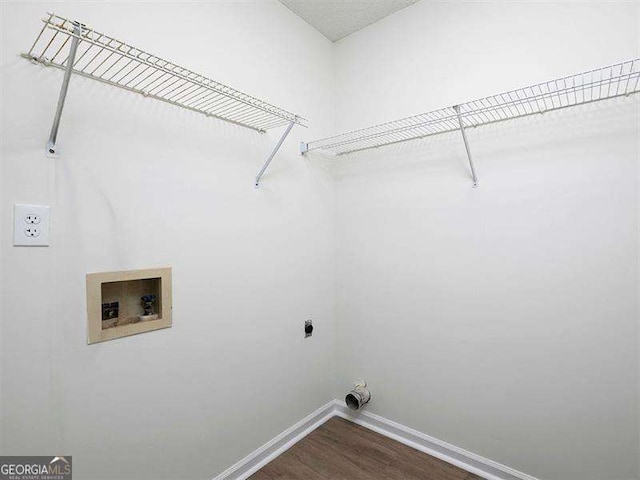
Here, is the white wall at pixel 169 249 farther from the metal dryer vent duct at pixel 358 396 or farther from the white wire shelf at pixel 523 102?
the white wire shelf at pixel 523 102

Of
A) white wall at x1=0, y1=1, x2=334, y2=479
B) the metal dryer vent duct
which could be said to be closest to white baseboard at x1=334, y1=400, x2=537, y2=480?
the metal dryer vent duct

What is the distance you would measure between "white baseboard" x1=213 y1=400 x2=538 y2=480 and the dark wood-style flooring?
0.11 ft

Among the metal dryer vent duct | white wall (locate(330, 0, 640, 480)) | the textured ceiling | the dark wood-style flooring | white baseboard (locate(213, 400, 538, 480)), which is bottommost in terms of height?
the dark wood-style flooring

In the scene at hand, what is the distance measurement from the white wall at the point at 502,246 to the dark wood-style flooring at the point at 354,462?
0.16 metres

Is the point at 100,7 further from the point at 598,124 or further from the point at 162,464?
the point at 598,124

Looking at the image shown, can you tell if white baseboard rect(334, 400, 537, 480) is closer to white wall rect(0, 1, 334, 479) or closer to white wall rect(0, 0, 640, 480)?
white wall rect(0, 0, 640, 480)

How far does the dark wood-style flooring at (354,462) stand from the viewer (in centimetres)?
167

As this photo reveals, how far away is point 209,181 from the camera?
1530 millimetres

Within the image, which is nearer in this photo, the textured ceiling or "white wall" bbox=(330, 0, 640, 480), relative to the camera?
"white wall" bbox=(330, 0, 640, 480)

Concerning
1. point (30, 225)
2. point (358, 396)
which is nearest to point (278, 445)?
point (358, 396)

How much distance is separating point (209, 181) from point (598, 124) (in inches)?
68.6

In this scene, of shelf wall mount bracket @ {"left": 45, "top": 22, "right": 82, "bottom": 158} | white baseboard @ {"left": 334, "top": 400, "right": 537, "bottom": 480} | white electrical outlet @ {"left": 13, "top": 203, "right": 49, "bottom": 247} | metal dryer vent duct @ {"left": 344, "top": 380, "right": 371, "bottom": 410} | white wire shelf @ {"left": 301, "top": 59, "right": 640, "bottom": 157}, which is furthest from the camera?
metal dryer vent duct @ {"left": 344, "top": 380, "right": 371, "bottom": 410}

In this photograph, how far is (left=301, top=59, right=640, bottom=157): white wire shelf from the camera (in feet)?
4.22

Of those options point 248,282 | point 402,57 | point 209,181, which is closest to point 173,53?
point 209,181
